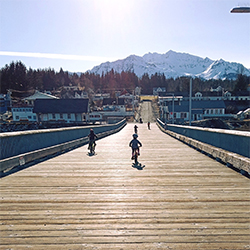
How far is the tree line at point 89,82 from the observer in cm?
11319

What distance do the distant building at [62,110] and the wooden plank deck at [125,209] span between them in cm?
6542

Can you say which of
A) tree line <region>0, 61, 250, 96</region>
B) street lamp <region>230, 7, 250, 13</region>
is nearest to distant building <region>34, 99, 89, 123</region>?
tree line <region>0, 61, 250, 96</region>

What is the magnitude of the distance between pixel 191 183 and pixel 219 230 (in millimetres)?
2138

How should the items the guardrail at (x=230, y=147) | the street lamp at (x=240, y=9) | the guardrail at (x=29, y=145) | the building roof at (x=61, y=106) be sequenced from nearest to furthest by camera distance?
the guardrail at (x=230, y=147), the guardrail at (x=29, y=145), the street lamp at (x=240, y=9), the building roof at (x=61, y=106)

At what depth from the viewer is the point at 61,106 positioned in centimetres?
7219

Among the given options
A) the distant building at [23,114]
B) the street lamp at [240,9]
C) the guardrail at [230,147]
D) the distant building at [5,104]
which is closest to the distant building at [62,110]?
the distant building at [23,114]

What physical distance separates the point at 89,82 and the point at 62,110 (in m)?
110

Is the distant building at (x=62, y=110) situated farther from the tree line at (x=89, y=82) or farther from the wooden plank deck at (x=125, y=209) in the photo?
the wooden plank deck at (x=125, y=209)

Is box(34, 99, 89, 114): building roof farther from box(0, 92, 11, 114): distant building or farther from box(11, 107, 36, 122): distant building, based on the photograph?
box(0, 92, 11, 114): distant building

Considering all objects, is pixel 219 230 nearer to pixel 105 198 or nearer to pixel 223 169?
pixel 105 198

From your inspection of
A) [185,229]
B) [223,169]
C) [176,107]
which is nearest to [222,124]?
[176,107]

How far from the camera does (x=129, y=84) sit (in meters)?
184

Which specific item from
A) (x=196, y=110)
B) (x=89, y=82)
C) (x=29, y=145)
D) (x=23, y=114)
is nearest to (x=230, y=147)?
(x=29, y=145)

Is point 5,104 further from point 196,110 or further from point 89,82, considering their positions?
point 89,82
